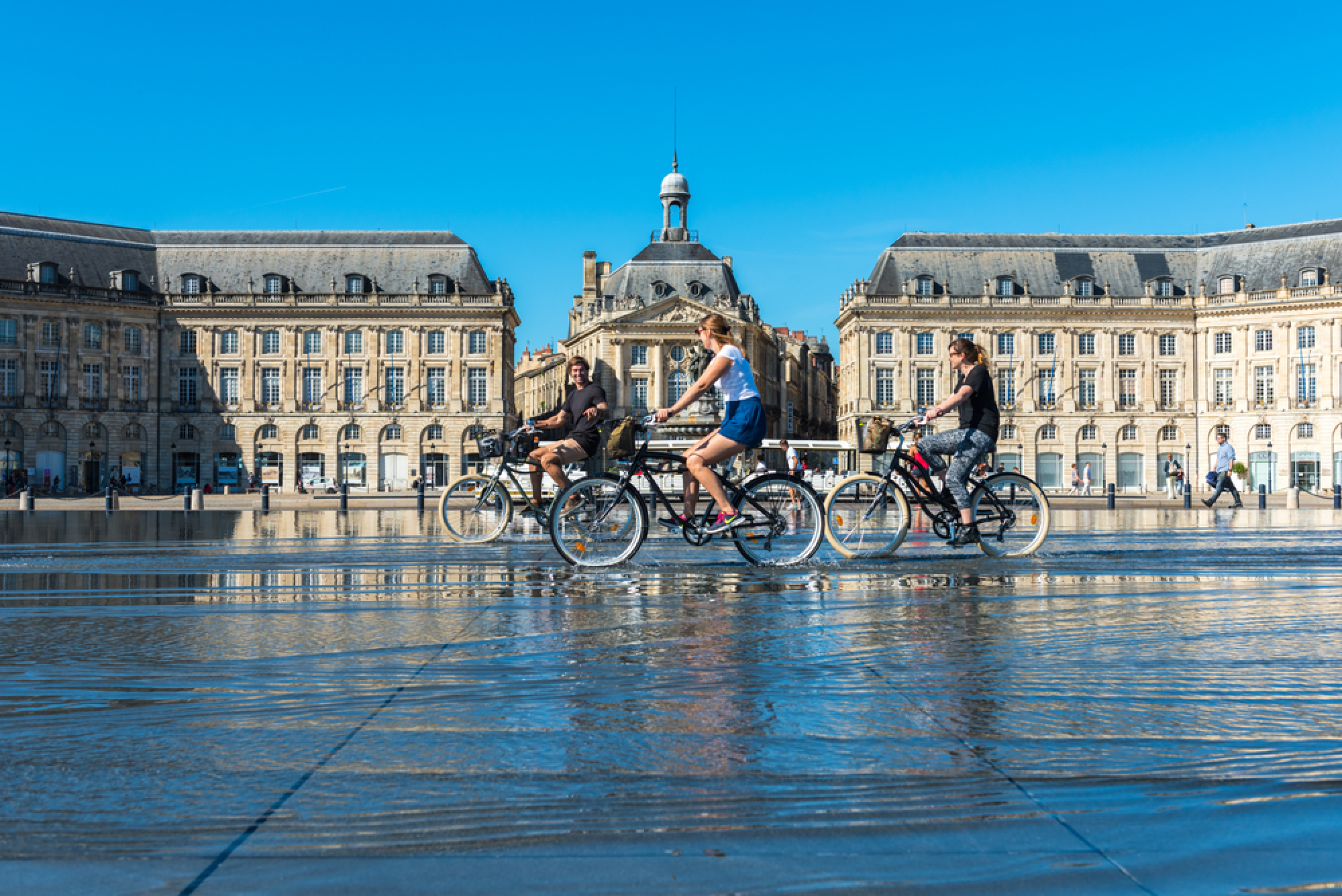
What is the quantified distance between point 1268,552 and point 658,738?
314 inches

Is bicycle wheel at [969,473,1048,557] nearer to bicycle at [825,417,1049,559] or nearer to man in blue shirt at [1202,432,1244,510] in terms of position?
bicycle at [825,417,1049,559]

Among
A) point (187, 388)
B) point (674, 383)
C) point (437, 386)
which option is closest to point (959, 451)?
point (437, 386)

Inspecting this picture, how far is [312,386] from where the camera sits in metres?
71.4

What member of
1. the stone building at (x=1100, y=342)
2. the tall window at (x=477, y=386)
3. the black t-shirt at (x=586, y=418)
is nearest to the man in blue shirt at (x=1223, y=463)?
the black t-shirt at (x=586, y=418)

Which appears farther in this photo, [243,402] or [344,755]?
[243,402]

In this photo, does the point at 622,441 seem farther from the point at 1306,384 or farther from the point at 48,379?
the point at 1306,384

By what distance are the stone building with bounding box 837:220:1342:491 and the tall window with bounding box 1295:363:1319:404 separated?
822 millimetres

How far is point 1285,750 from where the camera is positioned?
290cm

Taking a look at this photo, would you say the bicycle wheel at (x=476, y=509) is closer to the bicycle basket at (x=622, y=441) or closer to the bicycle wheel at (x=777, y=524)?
the bicycle basket at (x=622, y=441)

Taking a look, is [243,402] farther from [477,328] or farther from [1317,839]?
[1317,839]

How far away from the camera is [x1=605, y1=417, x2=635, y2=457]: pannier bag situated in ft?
27.0

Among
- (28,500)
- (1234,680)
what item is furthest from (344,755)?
(28,500)

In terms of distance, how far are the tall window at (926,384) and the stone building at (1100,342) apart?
0.08 meters

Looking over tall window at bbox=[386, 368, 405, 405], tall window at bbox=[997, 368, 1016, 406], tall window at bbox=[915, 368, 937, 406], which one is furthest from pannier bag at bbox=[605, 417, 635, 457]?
tall window at bbox=[997, 368, 1016, 406]
